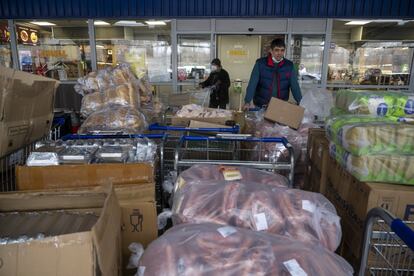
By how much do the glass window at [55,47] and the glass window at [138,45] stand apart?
39cm

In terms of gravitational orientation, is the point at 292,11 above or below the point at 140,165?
above

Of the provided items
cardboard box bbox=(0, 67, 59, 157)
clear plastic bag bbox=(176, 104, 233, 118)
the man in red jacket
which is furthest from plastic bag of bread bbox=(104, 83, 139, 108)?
the man in red jacket

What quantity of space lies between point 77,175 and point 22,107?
614 mm

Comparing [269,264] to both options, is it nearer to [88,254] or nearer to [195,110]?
[88,254]

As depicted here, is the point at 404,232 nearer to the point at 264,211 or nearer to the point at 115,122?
the point at 264,211

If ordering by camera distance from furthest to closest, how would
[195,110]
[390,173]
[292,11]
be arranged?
[292,11] → [195,110] → [390,173]

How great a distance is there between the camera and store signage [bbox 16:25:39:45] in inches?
270

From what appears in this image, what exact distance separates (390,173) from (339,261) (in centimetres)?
66

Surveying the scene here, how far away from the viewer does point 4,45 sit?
6934 millimetres

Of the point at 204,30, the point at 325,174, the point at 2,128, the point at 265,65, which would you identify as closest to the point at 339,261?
the point at 325,174

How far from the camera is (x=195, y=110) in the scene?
350 centimetres

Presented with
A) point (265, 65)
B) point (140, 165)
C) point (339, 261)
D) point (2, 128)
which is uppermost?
point (265, 65)

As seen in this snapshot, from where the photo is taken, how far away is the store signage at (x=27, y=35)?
6848 mm

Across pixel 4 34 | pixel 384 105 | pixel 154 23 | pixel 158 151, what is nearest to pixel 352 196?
pixel 384 105
